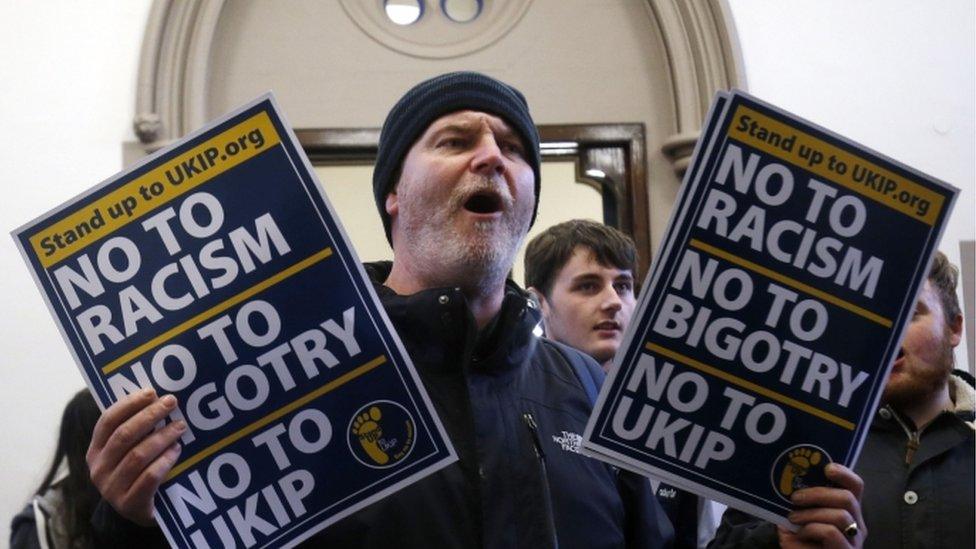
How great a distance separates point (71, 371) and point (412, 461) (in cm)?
278

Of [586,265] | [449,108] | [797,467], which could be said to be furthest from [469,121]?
[586,265]

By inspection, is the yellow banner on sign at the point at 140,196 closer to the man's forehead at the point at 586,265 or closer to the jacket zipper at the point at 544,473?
the jacket zipper at the point at 544,473

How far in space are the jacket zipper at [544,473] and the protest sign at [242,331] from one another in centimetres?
12

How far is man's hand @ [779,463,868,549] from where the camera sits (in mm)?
1423

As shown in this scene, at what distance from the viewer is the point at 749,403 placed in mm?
1447

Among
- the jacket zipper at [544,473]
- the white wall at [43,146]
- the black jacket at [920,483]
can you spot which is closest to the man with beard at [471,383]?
the jacket zipper at [544,473]

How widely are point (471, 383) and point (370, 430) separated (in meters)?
0.15

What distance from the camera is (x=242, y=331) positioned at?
1376 millimetres

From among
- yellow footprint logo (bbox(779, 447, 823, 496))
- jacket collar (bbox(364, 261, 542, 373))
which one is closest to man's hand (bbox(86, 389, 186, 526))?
jacket collar (bbox(364, 261, 542, 373))

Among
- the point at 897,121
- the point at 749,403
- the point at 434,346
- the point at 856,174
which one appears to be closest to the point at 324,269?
the point at 434,346

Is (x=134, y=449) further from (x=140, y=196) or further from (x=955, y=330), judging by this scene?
(x=955, y=330)

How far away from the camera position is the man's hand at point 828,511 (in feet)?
4.67

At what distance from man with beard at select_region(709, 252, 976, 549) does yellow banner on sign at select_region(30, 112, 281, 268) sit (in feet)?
4.06

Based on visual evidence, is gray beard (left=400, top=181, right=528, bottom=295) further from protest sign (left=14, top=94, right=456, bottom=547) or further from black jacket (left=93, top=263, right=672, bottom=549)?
protest sign (left=14, top=94, right=456, bottom=547)
